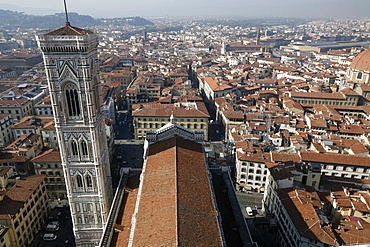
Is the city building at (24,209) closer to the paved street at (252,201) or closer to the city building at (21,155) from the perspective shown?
the city building at (21,155)

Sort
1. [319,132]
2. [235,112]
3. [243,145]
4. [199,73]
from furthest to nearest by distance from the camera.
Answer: [199,73] → [235,112] → [319,132] → [243,145]

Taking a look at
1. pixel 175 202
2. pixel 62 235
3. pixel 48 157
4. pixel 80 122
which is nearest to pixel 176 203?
pixel 175 202

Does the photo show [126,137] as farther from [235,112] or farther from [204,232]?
[204,232]

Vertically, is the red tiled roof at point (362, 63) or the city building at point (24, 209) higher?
the red tiled roof at point (362, 63)

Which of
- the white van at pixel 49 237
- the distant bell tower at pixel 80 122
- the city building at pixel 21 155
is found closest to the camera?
the distant bell tower at pixel 80 122

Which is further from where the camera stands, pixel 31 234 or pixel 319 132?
pixel 319 132

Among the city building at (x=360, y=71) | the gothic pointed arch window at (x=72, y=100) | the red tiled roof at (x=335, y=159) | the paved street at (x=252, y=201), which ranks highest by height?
the gothic pointed arch window at (x=72, y=100)

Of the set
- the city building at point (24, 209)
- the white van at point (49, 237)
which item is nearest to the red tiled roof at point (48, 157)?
the city building at point (24, 209)

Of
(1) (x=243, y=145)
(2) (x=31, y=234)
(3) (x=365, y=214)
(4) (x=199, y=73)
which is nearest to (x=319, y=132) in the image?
(1) (x=243, y=145)
